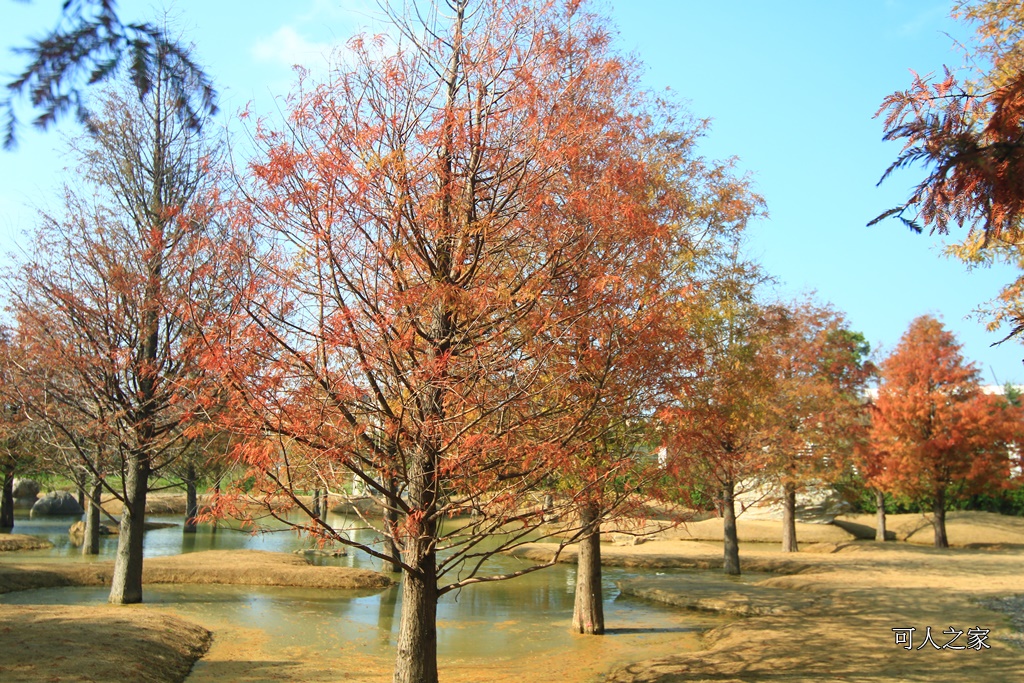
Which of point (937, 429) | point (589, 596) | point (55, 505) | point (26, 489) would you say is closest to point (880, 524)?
point (937, 429)

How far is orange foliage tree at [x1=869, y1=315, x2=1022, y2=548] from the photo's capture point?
2688cm

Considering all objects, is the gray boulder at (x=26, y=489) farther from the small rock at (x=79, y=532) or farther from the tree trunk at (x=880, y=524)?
the tree trunk at (x=880, y=524)

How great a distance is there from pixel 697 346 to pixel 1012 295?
498 cm

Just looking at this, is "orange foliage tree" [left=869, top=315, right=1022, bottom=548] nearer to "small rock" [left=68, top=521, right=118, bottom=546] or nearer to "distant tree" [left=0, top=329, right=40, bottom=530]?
"distant tree" [left=0, top=329, right=40, bottom=530]

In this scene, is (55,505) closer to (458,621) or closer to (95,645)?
(458,621)

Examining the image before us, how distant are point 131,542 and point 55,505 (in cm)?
2739

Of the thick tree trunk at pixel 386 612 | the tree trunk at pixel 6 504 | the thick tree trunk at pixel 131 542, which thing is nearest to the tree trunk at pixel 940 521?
the thick tree trunk at pixel 386 612

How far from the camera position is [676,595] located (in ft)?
56.1

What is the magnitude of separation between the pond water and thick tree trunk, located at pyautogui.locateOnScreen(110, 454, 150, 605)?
579mm

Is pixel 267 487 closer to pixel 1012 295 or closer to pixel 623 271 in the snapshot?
pixel 623 271

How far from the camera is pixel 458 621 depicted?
1499 cm

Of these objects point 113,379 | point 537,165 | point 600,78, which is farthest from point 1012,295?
point 113,379

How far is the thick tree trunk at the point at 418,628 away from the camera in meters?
8.12

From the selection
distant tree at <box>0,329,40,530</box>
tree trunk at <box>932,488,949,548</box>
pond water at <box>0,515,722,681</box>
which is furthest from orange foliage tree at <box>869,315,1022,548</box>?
distant tree at <box>0,329,40,530</box>
